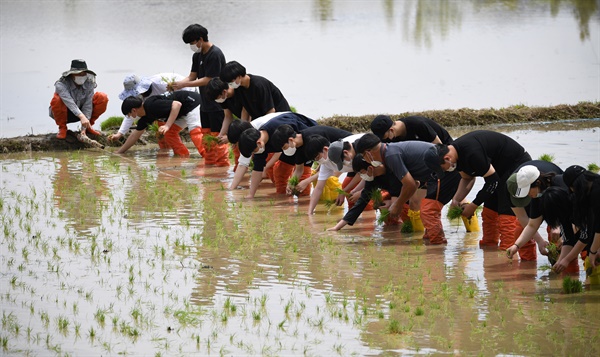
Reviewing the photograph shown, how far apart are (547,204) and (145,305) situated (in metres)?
3.28

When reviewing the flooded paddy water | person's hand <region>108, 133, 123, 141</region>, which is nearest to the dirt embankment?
person's hand <region>108, 133, 123, 141</region>

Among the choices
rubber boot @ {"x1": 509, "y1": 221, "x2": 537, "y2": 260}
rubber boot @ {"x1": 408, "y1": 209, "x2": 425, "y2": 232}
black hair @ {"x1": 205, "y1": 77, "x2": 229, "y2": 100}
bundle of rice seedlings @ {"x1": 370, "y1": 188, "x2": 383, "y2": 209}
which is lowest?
rubber boot @ {"x1": 509, "y1": 221, "x2": 537, "y2": 260}

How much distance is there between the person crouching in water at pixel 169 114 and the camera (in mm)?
14086

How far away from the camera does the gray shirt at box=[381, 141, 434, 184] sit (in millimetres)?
10000

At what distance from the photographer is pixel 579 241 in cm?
840

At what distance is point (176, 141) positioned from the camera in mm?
14742

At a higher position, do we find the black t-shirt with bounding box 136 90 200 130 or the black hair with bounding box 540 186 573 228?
the black t-shirt with bounding box 136 90 200 130

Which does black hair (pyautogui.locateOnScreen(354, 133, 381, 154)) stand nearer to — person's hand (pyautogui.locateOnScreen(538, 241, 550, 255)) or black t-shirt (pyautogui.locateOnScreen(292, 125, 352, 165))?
black t-shirt (pyautogui.locateOnScreen(292, 125, 352, 165))

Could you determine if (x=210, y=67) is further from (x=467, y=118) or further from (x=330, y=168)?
(x=467, y=118)

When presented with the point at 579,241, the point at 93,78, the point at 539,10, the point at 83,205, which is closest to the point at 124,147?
the point at 93,78

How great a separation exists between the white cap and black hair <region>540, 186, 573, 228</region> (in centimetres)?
18

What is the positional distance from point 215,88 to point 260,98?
576mm

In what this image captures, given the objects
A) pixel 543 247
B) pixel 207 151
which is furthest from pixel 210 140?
pixel 543 247

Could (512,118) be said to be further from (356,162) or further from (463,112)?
(356,162)
